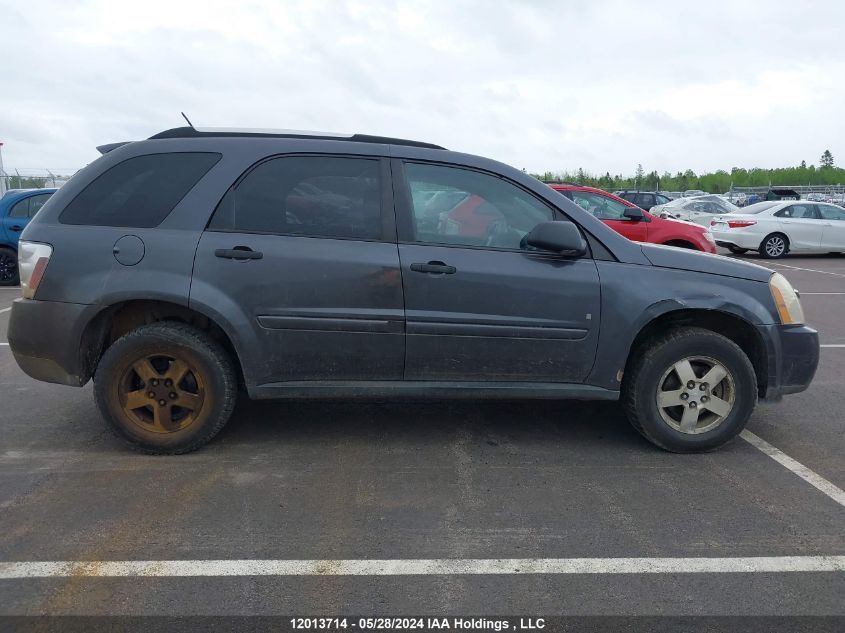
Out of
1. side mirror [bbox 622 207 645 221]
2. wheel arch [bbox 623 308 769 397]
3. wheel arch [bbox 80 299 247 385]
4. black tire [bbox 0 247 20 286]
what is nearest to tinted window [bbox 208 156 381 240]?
wheel arch [bbox 80 299 247 385]

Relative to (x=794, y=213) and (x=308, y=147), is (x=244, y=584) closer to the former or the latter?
(x=308, y=147)

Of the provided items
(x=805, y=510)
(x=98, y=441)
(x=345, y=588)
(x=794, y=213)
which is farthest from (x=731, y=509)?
(x=794, y=213)

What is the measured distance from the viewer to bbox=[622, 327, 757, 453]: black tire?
4352 millimetres

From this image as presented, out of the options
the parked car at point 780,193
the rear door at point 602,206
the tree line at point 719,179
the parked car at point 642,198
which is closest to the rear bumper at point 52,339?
the rear door at point 602,206

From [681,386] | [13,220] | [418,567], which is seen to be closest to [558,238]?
[681,386]

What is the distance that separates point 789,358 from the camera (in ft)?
14.6

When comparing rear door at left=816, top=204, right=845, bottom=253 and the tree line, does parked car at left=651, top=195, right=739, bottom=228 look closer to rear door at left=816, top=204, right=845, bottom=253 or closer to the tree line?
rear door at left=816, top=204, right=845, bottom=253

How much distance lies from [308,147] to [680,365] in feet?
8.34

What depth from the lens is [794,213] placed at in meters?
18.4

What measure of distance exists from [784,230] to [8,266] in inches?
667

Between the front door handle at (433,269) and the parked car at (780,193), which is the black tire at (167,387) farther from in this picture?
the parked car at (780,193)

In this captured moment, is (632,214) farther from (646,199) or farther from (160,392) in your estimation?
(646,199)

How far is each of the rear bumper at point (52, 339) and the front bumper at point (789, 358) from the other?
3.96m

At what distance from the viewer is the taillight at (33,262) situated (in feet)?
13.7
